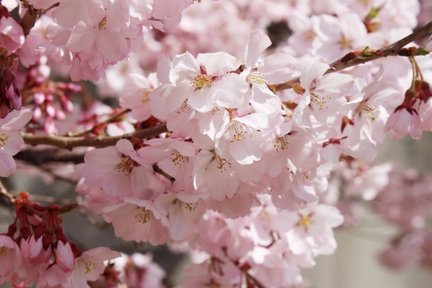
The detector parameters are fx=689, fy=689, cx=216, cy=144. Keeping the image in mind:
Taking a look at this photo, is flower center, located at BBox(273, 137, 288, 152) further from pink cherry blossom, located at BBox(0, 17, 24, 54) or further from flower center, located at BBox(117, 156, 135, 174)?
pink cherry blossom, located at BBox(0, 17, 24, 54)

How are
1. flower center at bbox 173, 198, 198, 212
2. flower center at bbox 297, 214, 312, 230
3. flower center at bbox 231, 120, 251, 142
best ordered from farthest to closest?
flower center at bbox 297, 214, 312, 230 < flower center at bbox 173, 198, 198, 212 < flower center at bbox 231, 120, 251, 142

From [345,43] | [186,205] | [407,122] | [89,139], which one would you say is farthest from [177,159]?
[345,43]

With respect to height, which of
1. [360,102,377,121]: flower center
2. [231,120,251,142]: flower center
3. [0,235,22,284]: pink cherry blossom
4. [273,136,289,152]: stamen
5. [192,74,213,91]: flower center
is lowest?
[0,235,22,284]: pink cherry blossom

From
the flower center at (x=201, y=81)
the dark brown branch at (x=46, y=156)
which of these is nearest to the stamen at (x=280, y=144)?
the flower center at (x=201, y=81)

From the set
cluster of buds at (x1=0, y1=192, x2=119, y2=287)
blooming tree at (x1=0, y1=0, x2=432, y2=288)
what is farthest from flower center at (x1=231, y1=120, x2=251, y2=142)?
cluster of buds at (x1=0, y1=192, x2=119, y2=287)

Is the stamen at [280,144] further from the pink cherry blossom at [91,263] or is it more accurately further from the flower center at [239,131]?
the pink cherry blossom at [91,263]

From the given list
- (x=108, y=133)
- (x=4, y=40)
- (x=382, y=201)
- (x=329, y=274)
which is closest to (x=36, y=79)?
(x=108, y=133)

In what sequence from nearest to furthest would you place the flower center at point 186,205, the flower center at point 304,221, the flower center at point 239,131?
the flower center at point 239,131 < the flower center at point 186,205 < the flower center at point 304,221

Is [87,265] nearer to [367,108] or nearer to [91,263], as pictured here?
[91,263]
